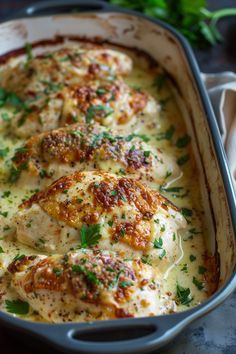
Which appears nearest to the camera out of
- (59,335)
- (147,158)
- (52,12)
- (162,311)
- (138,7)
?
(59,335)

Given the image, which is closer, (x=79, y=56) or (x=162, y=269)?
(x=162, y=269)

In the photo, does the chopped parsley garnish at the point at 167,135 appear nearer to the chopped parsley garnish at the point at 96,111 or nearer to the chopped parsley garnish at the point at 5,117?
the chopped parsley garnish at the point at 96,111

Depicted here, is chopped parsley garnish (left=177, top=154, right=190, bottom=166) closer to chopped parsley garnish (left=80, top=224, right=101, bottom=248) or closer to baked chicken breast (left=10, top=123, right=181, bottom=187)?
baked chicken breast (left=10, top=123, right=181, bottom=187)

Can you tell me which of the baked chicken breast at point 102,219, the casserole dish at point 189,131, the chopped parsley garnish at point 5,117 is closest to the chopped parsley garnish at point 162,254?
the baked chicken breast at point 102,219

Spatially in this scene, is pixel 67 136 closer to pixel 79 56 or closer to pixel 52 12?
pixel 79 56

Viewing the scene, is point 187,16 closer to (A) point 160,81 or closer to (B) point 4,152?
(A) point 160,81

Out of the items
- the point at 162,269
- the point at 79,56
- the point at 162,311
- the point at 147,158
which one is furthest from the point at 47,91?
the point at 162,311
